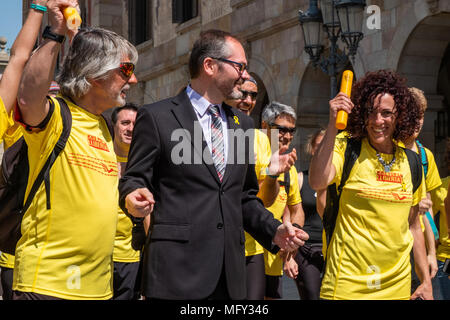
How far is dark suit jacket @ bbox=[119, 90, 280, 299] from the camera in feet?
10.7

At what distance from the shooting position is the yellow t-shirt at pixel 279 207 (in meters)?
6.15

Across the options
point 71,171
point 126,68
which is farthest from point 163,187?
point 126,68

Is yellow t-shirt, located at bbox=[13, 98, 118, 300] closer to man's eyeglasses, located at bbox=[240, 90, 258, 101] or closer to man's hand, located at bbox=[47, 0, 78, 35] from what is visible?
man's hand, located at bbox=[47, 0, 78, 35]

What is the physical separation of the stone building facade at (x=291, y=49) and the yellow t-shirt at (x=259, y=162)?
230 inches

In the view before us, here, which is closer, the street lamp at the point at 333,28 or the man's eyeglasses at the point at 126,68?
the man's eyeglasses at the point at 126,68

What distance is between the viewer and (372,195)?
4.09 m

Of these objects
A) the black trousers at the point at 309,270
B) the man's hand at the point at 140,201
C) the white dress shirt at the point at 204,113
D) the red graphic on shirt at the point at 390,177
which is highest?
the white dress shirt at the point at 204,113

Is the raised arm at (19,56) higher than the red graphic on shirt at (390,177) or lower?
higher

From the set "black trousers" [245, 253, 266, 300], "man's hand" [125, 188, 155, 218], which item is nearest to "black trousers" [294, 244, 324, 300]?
"black trousers" [245, 253, 266, 300]

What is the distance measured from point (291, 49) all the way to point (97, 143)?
1096cm

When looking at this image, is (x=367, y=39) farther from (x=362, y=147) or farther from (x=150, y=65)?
(x=150, y=65)

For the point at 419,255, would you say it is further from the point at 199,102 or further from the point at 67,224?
the point at 67,224

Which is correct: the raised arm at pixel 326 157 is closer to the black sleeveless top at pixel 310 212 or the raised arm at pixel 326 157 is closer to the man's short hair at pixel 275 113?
the man's short hair at pixel 275 113

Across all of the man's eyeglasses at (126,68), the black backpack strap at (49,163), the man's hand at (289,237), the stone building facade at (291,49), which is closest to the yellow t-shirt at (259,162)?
the man's hand at (289,237)
